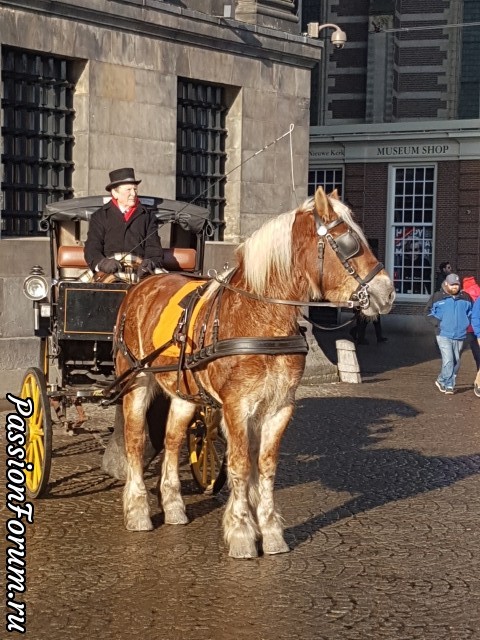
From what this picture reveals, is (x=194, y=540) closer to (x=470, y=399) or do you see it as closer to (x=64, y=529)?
(x=64, y=529)

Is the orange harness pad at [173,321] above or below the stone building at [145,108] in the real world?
below

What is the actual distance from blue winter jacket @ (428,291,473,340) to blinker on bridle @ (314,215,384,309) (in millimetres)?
10301

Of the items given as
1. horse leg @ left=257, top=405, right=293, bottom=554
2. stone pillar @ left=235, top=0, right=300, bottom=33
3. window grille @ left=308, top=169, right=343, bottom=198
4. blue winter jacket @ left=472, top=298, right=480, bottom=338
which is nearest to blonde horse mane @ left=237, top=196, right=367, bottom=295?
horse leg @ left=257, top=405, right=293, bottom=554

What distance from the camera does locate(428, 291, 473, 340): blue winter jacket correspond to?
16891mm

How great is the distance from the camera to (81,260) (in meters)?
9.93

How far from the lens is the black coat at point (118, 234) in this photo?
9.11 metres

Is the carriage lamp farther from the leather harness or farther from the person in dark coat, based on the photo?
the leather harness

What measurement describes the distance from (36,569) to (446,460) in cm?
502

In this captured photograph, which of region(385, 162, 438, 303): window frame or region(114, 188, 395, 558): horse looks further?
region(385, 162, 438, 303): window frame

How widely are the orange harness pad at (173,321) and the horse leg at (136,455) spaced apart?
1.23ft

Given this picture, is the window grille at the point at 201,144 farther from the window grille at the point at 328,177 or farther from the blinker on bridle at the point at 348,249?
the window grille at the point at 328,177

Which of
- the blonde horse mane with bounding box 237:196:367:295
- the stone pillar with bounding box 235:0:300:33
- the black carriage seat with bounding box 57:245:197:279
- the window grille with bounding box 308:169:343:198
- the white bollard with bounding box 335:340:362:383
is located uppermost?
the stone pillar with bounding box 235:0:300:33

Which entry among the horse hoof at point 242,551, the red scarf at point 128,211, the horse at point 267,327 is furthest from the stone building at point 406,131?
the horse hoof at point 242,551

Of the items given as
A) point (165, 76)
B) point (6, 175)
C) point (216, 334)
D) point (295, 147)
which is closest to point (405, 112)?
point (295, 147)
